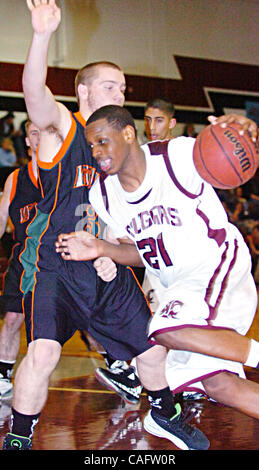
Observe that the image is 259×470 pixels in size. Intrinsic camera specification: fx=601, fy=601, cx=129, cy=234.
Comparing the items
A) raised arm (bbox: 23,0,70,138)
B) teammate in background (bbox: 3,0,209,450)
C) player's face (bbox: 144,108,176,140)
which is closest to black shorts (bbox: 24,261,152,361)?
teammate in background (bbox: 3,0,209,450)

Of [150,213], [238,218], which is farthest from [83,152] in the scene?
[238,218]

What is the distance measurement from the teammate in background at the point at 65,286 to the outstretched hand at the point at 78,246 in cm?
20

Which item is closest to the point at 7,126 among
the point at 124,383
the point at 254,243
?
the point at 254,243

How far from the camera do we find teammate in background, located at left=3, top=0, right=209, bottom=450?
9.13 feet

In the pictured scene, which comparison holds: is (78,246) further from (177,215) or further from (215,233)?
(215,233)

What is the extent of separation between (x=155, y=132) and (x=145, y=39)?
812 cm

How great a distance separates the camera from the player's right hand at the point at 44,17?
2.67 meters

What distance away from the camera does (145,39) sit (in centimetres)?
1256

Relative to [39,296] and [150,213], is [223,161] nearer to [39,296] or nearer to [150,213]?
[150,213]

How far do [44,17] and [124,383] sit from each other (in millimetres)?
2364

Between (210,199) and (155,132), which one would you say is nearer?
(210,199)

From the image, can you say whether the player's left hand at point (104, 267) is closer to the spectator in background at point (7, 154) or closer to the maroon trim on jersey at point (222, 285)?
the maroon trim on jersey at point (222, 285)

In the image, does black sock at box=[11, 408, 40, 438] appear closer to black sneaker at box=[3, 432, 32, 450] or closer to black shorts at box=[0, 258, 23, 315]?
black sneaker at box=[3, 432, 32, 450]
